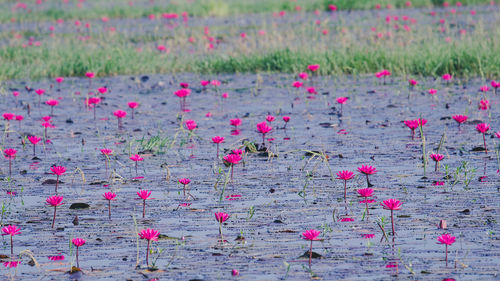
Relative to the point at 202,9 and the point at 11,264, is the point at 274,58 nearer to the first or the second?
the point at 11,264

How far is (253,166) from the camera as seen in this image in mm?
6039

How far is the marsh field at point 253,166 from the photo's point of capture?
399 centimetres

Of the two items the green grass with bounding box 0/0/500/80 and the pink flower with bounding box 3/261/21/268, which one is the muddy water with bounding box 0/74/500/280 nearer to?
the pink flower with bounding box 3/261/21/268

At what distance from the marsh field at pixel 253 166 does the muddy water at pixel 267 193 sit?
2 cm

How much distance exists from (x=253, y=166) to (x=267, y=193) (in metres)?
0.83

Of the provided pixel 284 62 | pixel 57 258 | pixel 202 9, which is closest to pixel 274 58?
pixel 284 62

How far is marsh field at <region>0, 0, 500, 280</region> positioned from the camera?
399 centimetres

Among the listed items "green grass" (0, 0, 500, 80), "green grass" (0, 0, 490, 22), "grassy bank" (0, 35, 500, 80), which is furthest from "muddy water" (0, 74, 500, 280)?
"green grass" (0, 0, 490, 22)

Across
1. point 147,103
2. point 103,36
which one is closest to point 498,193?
point 147,103

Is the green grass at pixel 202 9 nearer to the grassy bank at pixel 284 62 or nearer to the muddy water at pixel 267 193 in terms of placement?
the grassy bank at pixel 284 62

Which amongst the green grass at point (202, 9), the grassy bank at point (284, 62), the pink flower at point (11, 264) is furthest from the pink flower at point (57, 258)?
the green grass at point (202, 9)

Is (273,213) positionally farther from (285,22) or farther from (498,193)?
(285,22)

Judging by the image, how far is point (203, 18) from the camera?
2019cm

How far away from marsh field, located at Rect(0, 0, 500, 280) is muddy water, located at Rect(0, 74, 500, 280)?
0.02 metres
